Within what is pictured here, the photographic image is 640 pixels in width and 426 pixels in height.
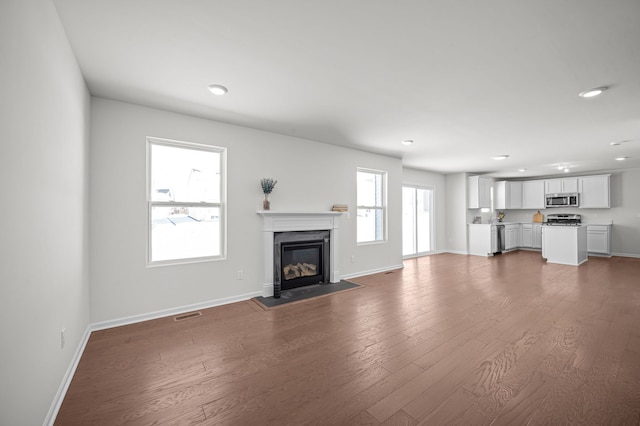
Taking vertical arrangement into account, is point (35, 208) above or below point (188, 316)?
above

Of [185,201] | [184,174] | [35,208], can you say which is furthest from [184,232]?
[35,208]

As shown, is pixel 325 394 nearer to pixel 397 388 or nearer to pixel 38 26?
pixel 397 388

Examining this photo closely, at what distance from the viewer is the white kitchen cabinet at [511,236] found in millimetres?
8508

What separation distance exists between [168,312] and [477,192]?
8.49 meters

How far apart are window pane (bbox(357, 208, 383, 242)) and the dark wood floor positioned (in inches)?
74.9

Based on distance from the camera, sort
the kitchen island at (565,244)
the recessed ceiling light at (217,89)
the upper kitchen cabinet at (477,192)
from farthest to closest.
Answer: the upper kitchen cabinet at (477,192), the kitchen island at (565,244), the recessed ceiling light at (217,89)

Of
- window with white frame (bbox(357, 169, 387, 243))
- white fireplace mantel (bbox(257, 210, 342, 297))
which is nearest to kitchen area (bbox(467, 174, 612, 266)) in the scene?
window with white frame (bbox(357, 169, 387, 243))

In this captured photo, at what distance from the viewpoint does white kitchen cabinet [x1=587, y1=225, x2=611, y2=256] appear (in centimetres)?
748

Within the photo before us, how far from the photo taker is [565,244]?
648cm

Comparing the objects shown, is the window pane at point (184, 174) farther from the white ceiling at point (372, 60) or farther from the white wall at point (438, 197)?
the white wall at point (438, 197)

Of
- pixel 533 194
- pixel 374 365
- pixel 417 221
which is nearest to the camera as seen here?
pixel 374 365

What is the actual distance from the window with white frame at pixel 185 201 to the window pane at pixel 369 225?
2844 mm

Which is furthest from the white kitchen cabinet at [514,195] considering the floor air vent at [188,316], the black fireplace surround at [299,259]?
the floor air vent at [188,316]

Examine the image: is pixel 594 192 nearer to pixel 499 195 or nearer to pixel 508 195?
pixel 508 195
